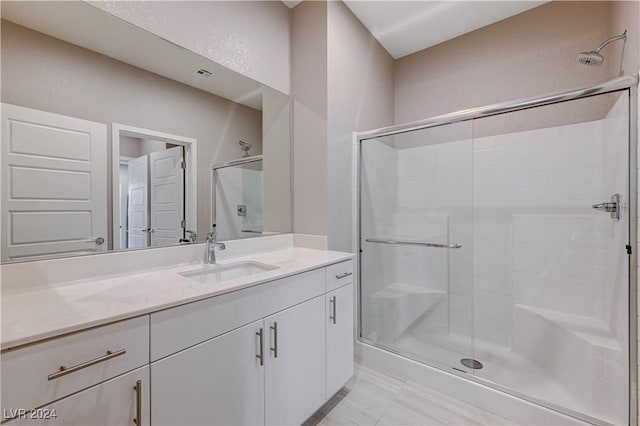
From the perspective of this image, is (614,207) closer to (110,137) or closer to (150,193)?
(150,193)

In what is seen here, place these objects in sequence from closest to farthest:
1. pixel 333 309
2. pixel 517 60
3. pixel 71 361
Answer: pixel 71 361 < pixel 333 309 < pixel 517 60

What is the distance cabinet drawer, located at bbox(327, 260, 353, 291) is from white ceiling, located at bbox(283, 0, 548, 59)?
199 centimetres

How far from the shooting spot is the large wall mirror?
1049 mm

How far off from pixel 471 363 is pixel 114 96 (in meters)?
2.66

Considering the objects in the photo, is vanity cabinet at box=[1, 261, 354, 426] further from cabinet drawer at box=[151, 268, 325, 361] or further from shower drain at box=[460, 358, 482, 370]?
shower drain at box=[460, 358, 482, 370]

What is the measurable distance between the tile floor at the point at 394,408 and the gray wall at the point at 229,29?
2191 mm

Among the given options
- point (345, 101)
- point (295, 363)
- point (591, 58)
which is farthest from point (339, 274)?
point (591, 58)

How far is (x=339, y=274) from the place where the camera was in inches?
64.9

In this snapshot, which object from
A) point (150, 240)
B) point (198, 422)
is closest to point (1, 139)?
point (150, 240)

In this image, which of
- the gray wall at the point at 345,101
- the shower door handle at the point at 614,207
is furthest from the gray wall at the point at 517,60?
the shower door handle at the point at 614,207

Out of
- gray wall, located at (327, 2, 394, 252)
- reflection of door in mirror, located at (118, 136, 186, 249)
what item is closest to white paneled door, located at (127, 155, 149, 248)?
reflection of door in mirror, located at (118, 136, 186, 249)

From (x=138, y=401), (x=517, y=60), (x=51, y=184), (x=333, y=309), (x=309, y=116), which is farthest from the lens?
(x=517, y=60)

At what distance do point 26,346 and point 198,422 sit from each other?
0.60m

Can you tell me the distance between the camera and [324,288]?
1530 mm
